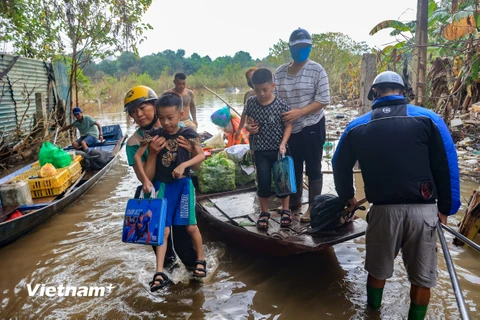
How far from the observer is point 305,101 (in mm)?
3646

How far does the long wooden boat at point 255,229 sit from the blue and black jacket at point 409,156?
846 mm

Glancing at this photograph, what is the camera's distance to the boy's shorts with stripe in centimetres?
306

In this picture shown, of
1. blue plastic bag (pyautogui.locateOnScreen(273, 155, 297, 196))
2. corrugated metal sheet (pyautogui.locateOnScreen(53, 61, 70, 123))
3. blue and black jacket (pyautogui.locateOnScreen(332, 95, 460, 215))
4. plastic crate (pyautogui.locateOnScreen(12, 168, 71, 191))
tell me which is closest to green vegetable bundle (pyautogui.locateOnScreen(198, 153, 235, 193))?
blue plastic bag (pyautogui.locateOnScreen(273, 155, 297, 196))

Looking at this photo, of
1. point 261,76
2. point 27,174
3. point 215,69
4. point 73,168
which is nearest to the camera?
point 261,76

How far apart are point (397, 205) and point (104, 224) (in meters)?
4.44

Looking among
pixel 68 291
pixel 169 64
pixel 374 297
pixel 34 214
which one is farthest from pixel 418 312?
pixel 169 64

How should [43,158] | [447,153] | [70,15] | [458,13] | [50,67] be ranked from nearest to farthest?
[447,153] → [43,158] → [458,13] → [70,15] → [50,67]

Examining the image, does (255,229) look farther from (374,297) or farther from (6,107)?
(6,107)

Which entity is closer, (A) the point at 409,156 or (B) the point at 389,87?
(A) the point at 409,156

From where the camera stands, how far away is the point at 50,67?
39.2 ft

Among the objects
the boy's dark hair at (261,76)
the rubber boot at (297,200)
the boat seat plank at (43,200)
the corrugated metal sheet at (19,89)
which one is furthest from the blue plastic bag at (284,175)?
the corrugated metal sheet at (19,89)

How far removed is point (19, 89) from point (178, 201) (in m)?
9.08

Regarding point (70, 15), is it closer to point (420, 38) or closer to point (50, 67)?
point (50, 67)

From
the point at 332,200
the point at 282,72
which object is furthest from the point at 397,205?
the point at 282,72
